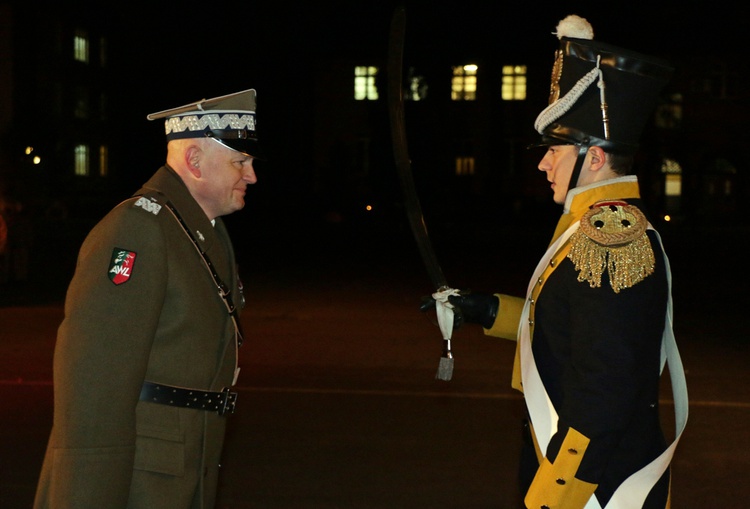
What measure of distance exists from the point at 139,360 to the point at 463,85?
47779mm

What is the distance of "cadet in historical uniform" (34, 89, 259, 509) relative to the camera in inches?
109

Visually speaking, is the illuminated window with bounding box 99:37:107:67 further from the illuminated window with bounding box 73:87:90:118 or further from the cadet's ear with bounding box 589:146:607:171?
the cadet's ear with bounding box 589:146:607:171

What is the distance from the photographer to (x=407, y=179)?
358cm

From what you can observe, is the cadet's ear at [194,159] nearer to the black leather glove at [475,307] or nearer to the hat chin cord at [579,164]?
the black leather glove at [475,307]

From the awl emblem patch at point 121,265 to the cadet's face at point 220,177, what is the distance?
0.51 meters

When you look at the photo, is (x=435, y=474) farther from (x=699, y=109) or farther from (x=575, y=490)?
(x=699, y=109)

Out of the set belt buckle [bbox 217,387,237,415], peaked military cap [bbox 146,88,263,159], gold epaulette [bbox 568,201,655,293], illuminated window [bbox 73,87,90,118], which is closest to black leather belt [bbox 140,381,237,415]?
belt buckle [bbox 217,387,237,415]

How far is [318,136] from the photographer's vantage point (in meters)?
50.7

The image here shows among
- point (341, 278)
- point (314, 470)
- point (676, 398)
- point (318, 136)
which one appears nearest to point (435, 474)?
point (314, 470)

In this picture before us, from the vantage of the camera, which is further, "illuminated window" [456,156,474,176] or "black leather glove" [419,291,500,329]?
"illuminated window" [456,156,474,176]

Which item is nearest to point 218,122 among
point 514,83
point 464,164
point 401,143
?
point 401,143

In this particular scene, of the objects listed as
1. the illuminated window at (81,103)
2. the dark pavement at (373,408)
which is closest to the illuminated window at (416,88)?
the illuminated window at (81,103)

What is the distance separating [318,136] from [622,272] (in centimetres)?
4856

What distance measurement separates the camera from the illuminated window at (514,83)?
4956cm
